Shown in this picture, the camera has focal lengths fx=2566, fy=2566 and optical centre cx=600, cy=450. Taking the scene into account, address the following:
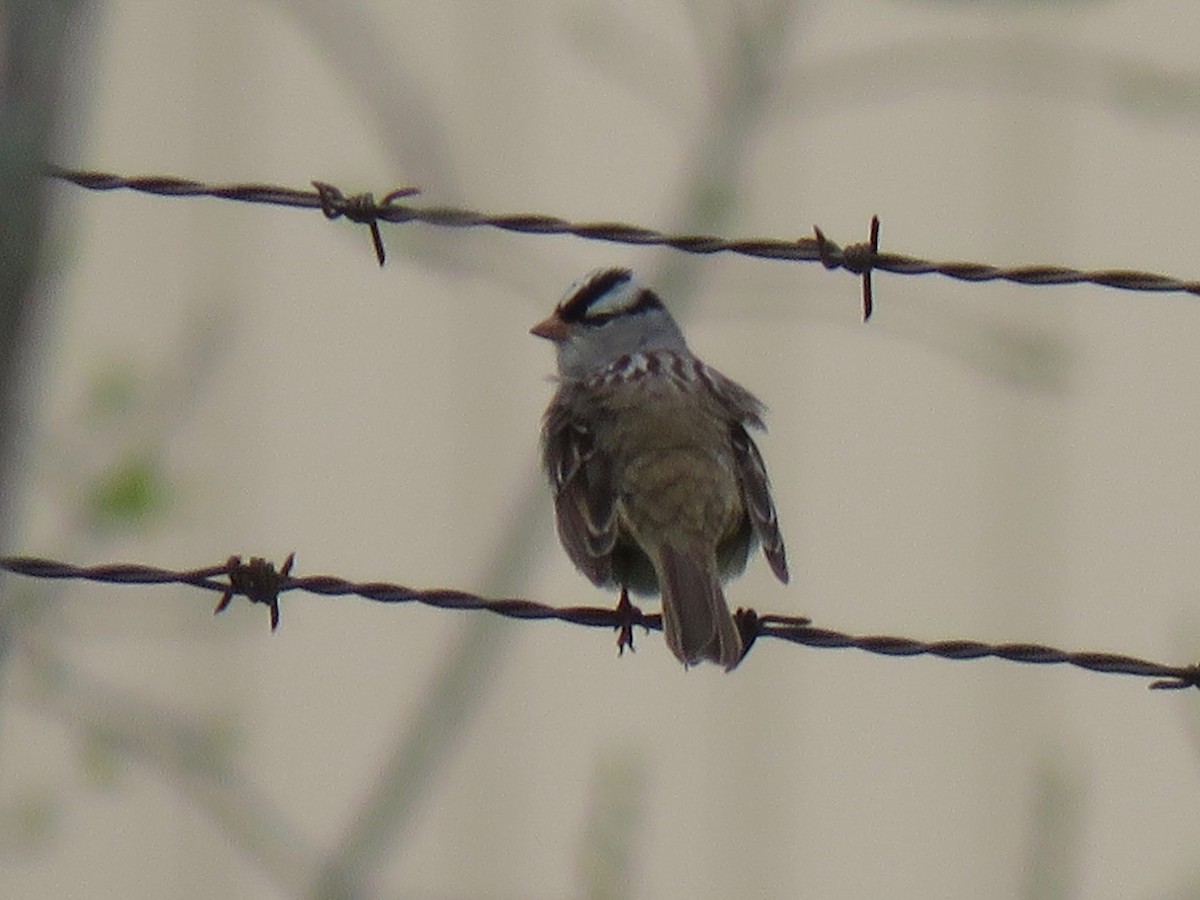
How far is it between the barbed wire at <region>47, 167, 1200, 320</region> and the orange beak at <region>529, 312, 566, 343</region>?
197cm

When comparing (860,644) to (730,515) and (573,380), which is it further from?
(573,380)

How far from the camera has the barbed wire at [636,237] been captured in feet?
16.4

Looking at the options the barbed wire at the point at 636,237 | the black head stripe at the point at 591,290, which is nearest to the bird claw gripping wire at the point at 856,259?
the barbed wire at the point at 636,237

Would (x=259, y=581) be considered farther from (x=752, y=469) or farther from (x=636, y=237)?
(x=752, y=469)

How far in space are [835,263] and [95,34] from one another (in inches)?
64.5

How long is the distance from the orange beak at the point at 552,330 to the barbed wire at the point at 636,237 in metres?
1.97

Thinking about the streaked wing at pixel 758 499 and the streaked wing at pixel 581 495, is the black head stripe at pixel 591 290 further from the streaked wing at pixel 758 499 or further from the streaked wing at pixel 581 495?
the streaked wing at pixel 758 499

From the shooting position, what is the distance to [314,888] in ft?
25.8

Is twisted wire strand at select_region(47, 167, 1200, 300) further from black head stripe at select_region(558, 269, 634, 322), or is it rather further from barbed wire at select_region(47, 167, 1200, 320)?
black head stripe at select_region(558, 269, 634, 322)

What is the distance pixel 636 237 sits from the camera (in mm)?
5086

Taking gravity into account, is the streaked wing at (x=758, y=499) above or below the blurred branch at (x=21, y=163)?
below

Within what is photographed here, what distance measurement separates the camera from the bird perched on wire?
19.1ft

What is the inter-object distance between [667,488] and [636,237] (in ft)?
3.82

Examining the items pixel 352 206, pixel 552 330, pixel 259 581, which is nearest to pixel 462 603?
pixel 259 581
